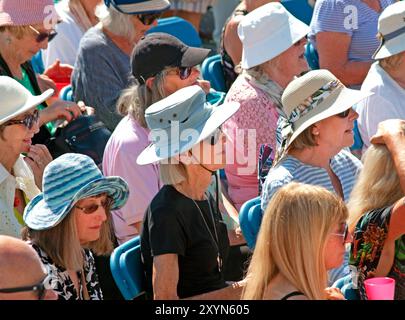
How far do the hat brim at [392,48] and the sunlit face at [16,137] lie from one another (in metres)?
2.06

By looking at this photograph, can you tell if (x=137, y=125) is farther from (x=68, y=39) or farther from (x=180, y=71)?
(x=68, y=39)

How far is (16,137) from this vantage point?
513 centimetres

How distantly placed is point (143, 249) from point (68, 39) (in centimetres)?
326

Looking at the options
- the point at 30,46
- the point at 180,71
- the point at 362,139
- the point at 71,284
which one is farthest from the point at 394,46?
the point at 71,284

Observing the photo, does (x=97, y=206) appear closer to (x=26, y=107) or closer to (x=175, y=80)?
(x=26, y=107)

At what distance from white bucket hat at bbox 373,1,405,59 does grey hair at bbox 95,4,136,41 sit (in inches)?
61.4

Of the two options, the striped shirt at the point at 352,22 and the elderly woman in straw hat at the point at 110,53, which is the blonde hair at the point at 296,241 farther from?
the striped shirt at the point at 352,22

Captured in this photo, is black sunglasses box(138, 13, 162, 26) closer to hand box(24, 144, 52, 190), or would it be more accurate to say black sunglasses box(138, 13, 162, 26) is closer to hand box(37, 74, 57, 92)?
hand box(37, 74, 57, 92)

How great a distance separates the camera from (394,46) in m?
6.04

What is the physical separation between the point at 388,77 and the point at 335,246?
2264 mm

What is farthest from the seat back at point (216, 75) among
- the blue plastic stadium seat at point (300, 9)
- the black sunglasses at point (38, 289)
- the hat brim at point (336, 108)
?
the black sunglasses at point (38, 289)

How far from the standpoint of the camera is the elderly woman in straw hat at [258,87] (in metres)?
6.02

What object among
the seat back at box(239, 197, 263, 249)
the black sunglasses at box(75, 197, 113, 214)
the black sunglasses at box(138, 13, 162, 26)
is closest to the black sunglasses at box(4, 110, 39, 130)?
the black sunglasses at box(75, 197, 113, 214)
